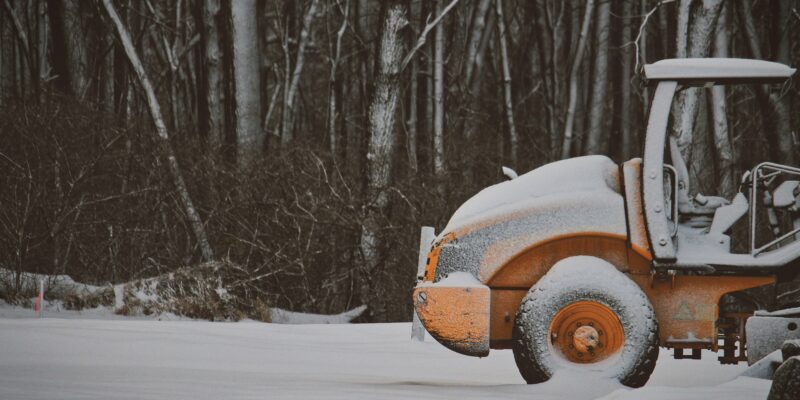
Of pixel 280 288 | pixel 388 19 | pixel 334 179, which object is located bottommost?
pixel 280 288

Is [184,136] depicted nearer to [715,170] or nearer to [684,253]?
[715,170]

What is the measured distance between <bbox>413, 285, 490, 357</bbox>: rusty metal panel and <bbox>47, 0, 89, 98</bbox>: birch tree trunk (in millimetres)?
13414

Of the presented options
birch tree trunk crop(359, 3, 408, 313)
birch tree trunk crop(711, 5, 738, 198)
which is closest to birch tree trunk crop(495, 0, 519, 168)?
birch tree trunk crop(711, 5, 738, 198)

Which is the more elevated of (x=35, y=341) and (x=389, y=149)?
(x=389, y=149)

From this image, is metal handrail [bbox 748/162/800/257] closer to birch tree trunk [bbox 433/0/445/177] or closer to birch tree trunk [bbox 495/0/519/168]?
birch tree trunk [bbox 433/0/445/177]

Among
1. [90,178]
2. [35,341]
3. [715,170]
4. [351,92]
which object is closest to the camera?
[35,341]

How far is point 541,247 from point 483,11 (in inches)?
700

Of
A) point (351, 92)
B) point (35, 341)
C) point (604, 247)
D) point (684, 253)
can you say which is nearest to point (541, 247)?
point (604, 247)

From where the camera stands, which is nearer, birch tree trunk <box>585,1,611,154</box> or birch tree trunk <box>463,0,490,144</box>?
birch tree trunk <box>585,1,611,154</box>

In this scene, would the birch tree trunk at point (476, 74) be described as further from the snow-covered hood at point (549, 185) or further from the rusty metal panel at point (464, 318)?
the rusty metal panel at point (464, 318)

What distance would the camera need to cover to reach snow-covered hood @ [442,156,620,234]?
812 centimetres

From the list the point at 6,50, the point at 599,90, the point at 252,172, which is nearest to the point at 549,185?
the point at 252,172

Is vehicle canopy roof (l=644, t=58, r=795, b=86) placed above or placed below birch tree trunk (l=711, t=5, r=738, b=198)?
above

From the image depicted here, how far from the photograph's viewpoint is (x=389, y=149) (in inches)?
646
